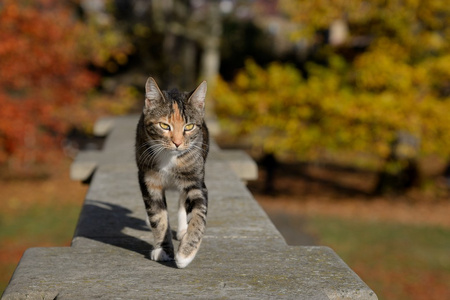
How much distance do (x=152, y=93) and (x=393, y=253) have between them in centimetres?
872

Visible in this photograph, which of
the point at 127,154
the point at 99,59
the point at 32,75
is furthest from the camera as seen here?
the point at 99,59

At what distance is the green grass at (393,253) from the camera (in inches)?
401

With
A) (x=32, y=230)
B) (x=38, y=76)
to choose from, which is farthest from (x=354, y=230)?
(x=38, y=76)

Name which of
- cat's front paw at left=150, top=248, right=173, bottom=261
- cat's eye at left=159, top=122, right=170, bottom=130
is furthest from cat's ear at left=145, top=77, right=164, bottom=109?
cat's front paw at left=150, top=248, right=173, bottom=261

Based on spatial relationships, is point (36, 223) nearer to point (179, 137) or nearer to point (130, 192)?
point (130, 192)

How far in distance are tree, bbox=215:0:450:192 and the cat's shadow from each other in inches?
365

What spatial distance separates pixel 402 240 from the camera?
13062 mm

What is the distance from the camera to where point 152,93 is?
14.6 ft

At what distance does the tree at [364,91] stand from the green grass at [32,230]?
187 inches

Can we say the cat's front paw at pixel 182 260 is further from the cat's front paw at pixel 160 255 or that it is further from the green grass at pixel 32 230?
the green grass at pixel 32 230

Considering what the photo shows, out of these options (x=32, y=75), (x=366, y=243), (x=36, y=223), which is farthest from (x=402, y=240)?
(x=32, y=75)

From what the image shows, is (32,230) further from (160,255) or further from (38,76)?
(160,255)

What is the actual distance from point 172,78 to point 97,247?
2407 centimetres

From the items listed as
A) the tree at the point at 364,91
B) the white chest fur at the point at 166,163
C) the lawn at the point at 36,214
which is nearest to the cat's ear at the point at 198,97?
the white chest fur at the point at 166,163
